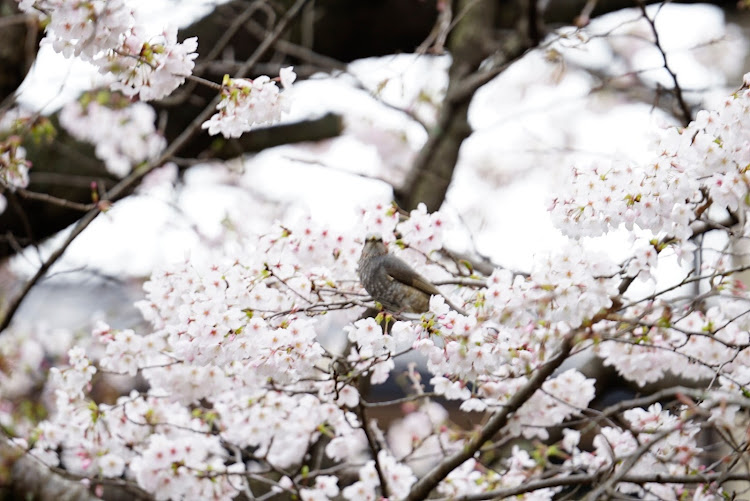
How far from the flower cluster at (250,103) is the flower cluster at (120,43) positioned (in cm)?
12

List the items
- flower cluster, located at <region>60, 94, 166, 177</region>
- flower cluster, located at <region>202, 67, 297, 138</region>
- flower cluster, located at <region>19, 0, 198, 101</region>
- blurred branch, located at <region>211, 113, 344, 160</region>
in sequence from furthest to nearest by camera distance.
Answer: blurred branch, located at <region>211, 113, 344, 160</region>, flower cluster, located at <region>60, 94, 166, 177</region>, flower cluster, located at <region>202, 67, 297, 138</region>, flower cluster, located at <region>19, 0, 198, 101</region>

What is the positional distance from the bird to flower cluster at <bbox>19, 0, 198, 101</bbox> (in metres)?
0.76

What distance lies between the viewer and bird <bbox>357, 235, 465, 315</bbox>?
255 cm

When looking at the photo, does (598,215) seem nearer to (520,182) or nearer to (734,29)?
(734,29)

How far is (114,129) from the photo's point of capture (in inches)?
190

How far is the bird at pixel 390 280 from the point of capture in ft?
8.38

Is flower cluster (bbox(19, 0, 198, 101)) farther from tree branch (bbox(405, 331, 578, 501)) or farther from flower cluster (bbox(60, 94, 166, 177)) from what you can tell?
flower cluster (bbox(60, 94, 166, 177))

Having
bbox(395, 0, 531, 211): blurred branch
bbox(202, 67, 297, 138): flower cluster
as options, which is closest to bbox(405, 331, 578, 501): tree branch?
bbox(202, 67, 297, 138): flower cluster

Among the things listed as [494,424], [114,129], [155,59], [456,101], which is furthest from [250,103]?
[114,129]

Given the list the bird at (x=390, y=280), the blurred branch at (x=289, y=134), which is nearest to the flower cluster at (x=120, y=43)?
the bird at (x=390, y=280)

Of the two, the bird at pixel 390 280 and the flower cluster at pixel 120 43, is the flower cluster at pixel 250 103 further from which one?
the bird at pixel 390 280

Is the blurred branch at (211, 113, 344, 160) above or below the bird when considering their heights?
below

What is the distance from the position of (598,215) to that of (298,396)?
1393 mm

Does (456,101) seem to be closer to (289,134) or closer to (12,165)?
(289,134)
